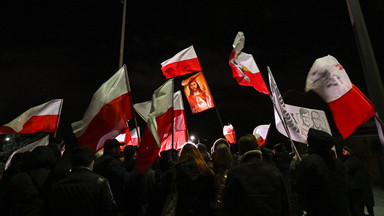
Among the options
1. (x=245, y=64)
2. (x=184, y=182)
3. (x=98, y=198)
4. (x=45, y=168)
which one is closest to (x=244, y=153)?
(x=184, y=182)

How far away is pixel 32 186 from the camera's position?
120 inches

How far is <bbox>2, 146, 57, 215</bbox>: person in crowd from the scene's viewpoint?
3.02 meters

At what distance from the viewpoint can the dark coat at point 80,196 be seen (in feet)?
9.05

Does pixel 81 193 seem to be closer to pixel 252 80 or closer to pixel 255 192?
pixel 255 192

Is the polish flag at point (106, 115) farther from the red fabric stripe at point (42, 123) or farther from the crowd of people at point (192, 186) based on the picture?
the red fabric stripe at point (42, 123)

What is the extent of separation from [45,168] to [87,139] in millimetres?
1478

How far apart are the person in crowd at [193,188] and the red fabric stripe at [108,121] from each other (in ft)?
6.76

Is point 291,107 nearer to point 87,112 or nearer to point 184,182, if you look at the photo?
point 184,182

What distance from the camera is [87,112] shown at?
16.3 ft

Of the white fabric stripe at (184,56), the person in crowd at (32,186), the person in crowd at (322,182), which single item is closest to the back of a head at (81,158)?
the person in crowd at (32,186)

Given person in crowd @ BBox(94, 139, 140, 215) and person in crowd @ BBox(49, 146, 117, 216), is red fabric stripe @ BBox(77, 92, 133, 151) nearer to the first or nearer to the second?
person in crowd @ BBox(94, 139, 140, 215)

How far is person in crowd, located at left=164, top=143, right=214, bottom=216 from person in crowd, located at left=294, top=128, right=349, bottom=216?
1271 millimetres

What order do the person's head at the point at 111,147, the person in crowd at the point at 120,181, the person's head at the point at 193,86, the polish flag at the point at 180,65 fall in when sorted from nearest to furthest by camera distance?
1. the person in crowd at the point at 120,181
2. the person's head at the point at 111,147
3. the polish flag at the point at 180,65
4. the person's head at the point at 193,86

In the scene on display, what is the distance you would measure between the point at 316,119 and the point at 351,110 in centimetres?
120
